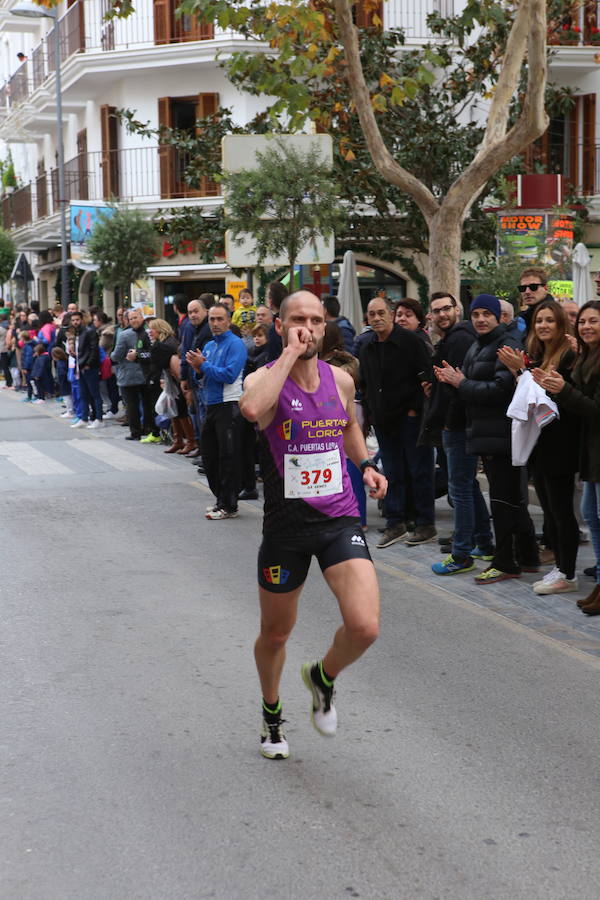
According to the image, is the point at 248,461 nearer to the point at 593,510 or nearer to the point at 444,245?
the point at 444,245

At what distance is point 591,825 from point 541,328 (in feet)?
13.8

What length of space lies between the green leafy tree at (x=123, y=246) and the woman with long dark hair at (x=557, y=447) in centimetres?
2000

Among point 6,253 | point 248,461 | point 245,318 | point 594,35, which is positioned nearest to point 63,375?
point 245,318

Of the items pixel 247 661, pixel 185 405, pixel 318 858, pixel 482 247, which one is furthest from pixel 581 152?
pixel 318 858

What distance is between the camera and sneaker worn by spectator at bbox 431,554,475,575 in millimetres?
8664

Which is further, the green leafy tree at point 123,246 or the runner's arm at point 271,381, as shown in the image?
the green leafy tree at point 123,246

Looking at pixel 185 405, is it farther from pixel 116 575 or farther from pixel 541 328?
pixel 541 328

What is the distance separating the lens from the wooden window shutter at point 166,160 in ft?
100

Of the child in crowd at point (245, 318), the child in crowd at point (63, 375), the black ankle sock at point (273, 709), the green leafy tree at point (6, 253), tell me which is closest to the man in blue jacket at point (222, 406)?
the child in crowd at point (245, 318)

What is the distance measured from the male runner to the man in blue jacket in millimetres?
5911

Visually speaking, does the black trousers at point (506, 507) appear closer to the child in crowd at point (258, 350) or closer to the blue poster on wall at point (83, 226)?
the child in crowd at point (258, 350)

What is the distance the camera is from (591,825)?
13.8 ft

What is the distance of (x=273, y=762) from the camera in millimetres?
4844

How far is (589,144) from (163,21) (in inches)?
435
